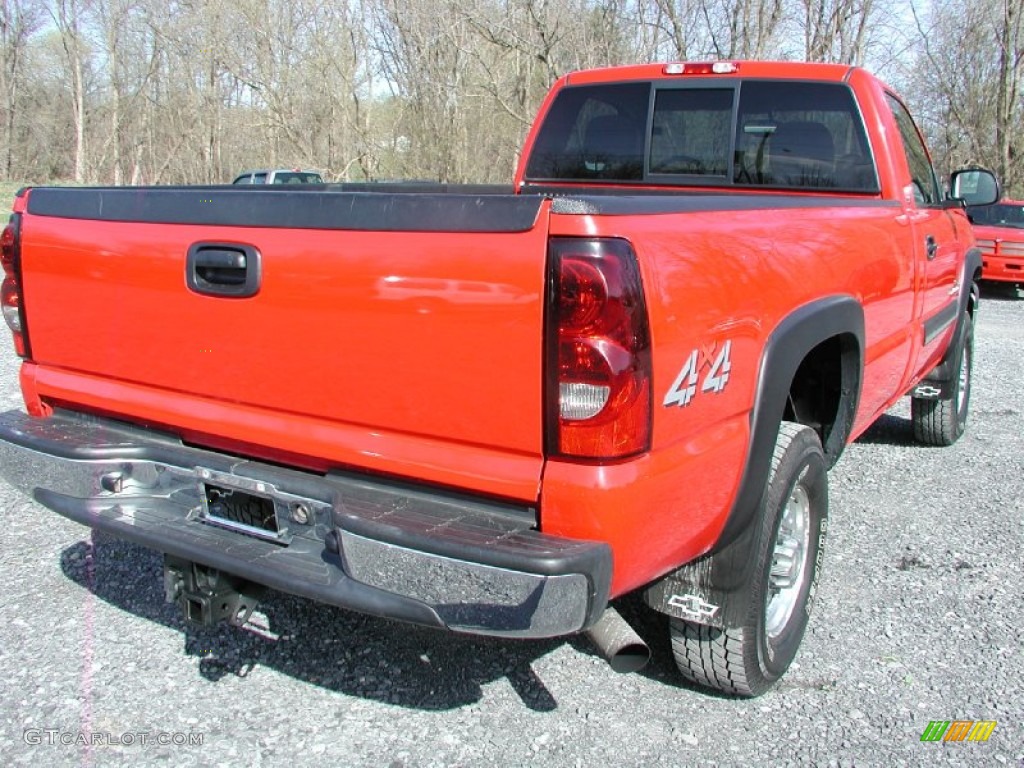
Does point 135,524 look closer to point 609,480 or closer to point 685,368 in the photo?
point 609,480

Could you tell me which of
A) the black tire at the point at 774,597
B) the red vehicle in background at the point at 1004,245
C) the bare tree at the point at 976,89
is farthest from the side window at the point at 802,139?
the bare tree at the point at 976,89

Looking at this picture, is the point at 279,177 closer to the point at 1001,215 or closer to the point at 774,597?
the point at 1001,215

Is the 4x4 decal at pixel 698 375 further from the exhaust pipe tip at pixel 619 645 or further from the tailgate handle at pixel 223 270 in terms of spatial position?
the tailgate handle at pixel 223 270

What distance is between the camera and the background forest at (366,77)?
1802 centimetres

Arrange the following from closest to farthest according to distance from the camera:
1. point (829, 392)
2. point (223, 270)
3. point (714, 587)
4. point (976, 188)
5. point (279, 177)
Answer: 1. point (223, 270)
2. point (714, 587)
3. point (829, 392)
4. point (976, 188)
5. point (279, 177)

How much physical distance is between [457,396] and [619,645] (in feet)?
2.56

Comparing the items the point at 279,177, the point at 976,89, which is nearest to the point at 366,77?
the point at 279,177

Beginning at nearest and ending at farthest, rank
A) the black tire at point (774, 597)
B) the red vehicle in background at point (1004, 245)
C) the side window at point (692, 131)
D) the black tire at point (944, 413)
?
the black tire at point (774, 597) → the side window at point (692, 131) → the black tire at point (944, 413) → the red vehicle in background at point (1004, 245)

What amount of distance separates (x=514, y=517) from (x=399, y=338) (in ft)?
1.63

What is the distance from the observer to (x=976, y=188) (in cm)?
467

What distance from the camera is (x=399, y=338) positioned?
219cm

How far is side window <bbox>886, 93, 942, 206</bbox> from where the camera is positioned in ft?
14.1

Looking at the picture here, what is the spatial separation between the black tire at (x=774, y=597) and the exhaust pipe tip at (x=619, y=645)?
36 cm

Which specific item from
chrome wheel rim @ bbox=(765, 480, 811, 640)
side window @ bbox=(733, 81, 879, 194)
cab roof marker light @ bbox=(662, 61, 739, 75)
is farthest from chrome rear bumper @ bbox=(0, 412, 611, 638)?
cab roof marker light @ bbox=(662, 61, 739, 75)
